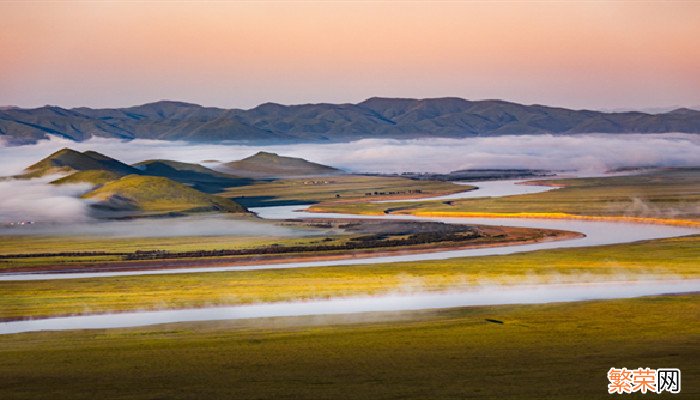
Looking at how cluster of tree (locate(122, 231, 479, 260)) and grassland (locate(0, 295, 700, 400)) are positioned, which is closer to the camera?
grassland (locate(0, 295, 700, 400))

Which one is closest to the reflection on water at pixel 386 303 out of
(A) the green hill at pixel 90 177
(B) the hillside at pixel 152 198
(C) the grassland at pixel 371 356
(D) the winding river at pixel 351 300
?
(D) the winding river at pixel 351 300

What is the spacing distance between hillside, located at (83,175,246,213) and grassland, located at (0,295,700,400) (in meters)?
83.6

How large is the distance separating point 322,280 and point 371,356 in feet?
82.4

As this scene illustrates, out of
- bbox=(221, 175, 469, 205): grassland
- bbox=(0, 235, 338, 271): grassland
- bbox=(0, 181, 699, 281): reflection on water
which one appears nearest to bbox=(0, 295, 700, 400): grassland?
bbox=(0, 181, 699, 281): reflection on water

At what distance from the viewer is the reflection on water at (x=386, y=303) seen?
154 feet

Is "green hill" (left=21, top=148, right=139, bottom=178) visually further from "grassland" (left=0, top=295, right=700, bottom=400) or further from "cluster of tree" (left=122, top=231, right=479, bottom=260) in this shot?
"grassland" (left=0, top=295, right=700, bottom=400)

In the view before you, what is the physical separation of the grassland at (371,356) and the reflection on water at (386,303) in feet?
8.42

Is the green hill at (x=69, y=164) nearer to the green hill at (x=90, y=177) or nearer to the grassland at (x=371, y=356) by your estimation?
the green hill at (x=90, y=177)

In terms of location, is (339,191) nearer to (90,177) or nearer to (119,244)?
(90,177)

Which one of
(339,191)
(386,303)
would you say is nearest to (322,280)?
(386,303)

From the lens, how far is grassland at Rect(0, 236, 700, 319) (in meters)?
53.6

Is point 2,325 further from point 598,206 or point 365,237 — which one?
point 598,206

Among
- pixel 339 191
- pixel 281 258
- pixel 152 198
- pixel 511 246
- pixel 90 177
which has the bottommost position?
pixel 339 191

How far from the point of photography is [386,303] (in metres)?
51.0
